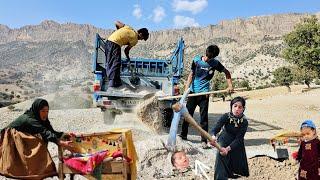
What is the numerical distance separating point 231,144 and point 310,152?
0.81m

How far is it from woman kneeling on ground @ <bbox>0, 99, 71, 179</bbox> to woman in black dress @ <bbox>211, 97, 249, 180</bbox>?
1.63 m

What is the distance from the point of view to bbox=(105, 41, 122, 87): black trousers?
31.8 ft

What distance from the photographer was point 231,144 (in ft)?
16.8

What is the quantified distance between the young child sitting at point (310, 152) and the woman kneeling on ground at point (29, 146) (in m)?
2.46

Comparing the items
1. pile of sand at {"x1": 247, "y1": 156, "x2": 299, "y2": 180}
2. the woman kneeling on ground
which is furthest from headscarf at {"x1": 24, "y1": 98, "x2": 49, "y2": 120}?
pile of sand at {"x1": 247, "y1": 156, "x2": 299, "y2": 180}

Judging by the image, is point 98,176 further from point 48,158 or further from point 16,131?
point 16,131

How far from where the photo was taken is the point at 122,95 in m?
10.0

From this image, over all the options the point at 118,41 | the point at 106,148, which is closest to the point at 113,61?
the point at 118,41

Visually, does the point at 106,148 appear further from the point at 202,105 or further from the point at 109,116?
the point at 109,116

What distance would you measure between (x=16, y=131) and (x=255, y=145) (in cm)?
582

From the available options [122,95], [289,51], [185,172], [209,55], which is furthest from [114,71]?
[289,51]

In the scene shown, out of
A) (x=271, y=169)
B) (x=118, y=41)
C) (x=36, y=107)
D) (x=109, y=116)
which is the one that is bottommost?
(x=271, y=169)

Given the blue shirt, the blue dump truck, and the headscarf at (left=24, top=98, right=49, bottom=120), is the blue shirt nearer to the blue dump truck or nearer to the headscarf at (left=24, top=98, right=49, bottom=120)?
the blue dump truck

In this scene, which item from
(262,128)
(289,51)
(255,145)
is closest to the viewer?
(255,145)
